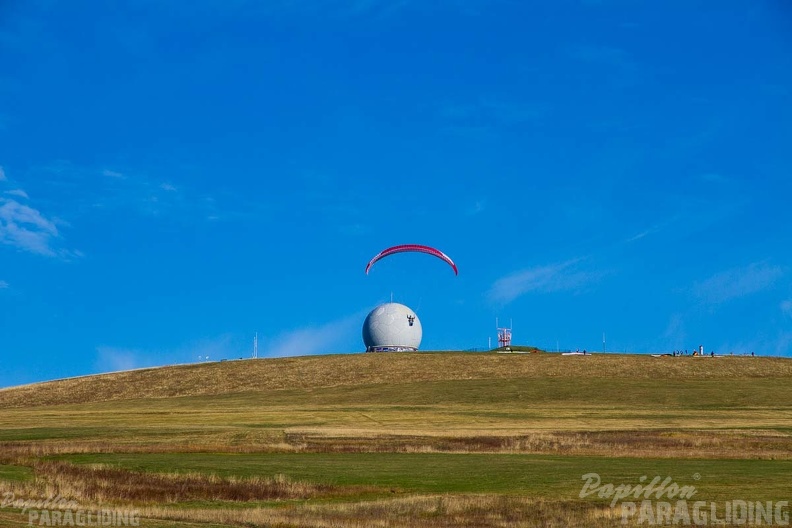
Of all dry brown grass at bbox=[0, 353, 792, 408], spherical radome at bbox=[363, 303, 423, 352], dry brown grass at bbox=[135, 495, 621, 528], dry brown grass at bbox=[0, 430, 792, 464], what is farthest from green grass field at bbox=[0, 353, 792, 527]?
spherical radome at bbox=[363, 303, 423, 352]

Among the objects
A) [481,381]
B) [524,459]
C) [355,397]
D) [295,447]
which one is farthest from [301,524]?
[481,381]

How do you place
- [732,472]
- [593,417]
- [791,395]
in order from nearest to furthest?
[732,472] < [593,417] < [791,395]

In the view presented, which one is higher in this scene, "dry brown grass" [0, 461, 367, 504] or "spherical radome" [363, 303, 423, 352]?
"spherical radome" [363, 303, 423, 352]

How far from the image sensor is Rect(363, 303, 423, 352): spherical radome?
4983 inches

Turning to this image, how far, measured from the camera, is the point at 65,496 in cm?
2688

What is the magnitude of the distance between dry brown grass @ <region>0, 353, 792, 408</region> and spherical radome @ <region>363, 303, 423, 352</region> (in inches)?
336

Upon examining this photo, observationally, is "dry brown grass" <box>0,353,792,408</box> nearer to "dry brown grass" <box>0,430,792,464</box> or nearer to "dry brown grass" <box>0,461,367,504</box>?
"dry brown grass" <box>0,430,792,464</box>

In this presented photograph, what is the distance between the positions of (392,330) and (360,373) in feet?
76.3

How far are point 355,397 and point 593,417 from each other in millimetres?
27735

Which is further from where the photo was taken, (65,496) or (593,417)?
(593,417)

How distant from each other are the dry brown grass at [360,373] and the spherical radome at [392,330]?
854cm

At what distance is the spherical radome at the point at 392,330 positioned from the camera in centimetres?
12656

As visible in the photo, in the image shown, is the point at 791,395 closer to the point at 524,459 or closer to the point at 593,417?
the point at 593,417

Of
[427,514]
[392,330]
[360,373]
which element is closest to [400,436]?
[427,514]
